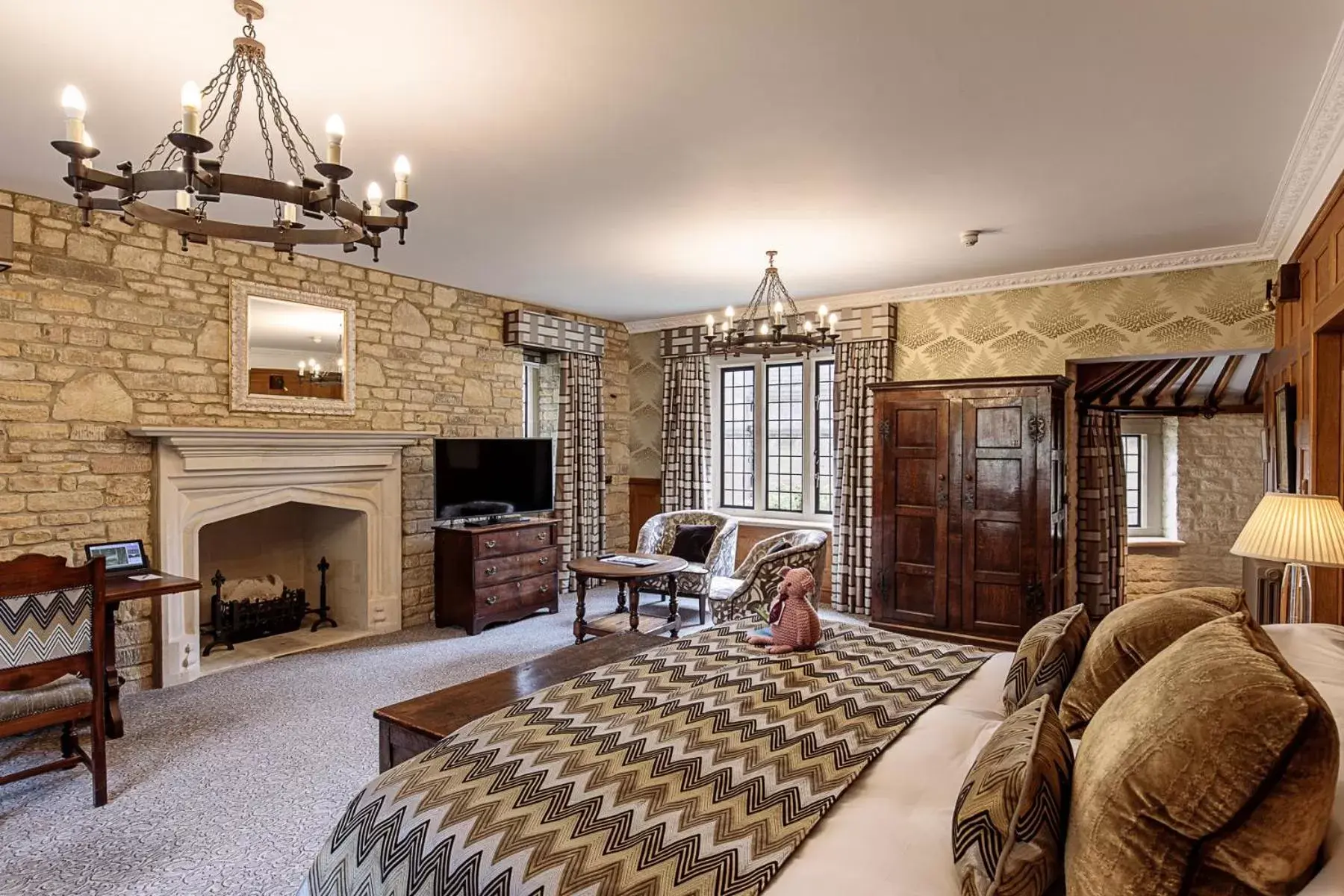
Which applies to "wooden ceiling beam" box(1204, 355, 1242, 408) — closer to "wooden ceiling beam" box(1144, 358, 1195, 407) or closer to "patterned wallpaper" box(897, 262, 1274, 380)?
"wooden ceiling beam" box(1144, 358, 1195, 407)

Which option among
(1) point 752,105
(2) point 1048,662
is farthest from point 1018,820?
(1) point 752,105

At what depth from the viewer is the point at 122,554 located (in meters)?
3.88

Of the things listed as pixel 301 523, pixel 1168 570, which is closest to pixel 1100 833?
pixel 301 523

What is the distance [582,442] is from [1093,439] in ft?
14.6

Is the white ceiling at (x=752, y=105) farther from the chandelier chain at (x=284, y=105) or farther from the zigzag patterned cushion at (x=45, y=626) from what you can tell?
the zigzag patterned cushion at (x=45, y=626)

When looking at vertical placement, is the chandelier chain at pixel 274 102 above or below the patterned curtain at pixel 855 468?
above

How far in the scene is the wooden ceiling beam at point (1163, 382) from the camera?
6.19 metres

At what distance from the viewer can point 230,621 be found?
4.91m

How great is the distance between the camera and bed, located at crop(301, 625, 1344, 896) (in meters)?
1.25

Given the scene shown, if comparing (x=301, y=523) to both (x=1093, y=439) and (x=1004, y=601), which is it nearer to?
(x=1004, y=601)

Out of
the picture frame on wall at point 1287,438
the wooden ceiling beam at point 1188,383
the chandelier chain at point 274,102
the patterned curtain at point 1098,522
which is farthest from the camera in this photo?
the wooden ceiling beam at point 1188,383

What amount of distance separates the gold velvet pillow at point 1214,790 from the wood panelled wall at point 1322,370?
8.31 feet

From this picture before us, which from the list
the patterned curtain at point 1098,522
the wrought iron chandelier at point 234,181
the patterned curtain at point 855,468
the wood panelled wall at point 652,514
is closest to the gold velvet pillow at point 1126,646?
the wrought iron chandelier at point 234,181

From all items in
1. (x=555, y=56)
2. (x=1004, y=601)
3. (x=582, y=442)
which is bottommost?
(x=1004, y=601)
